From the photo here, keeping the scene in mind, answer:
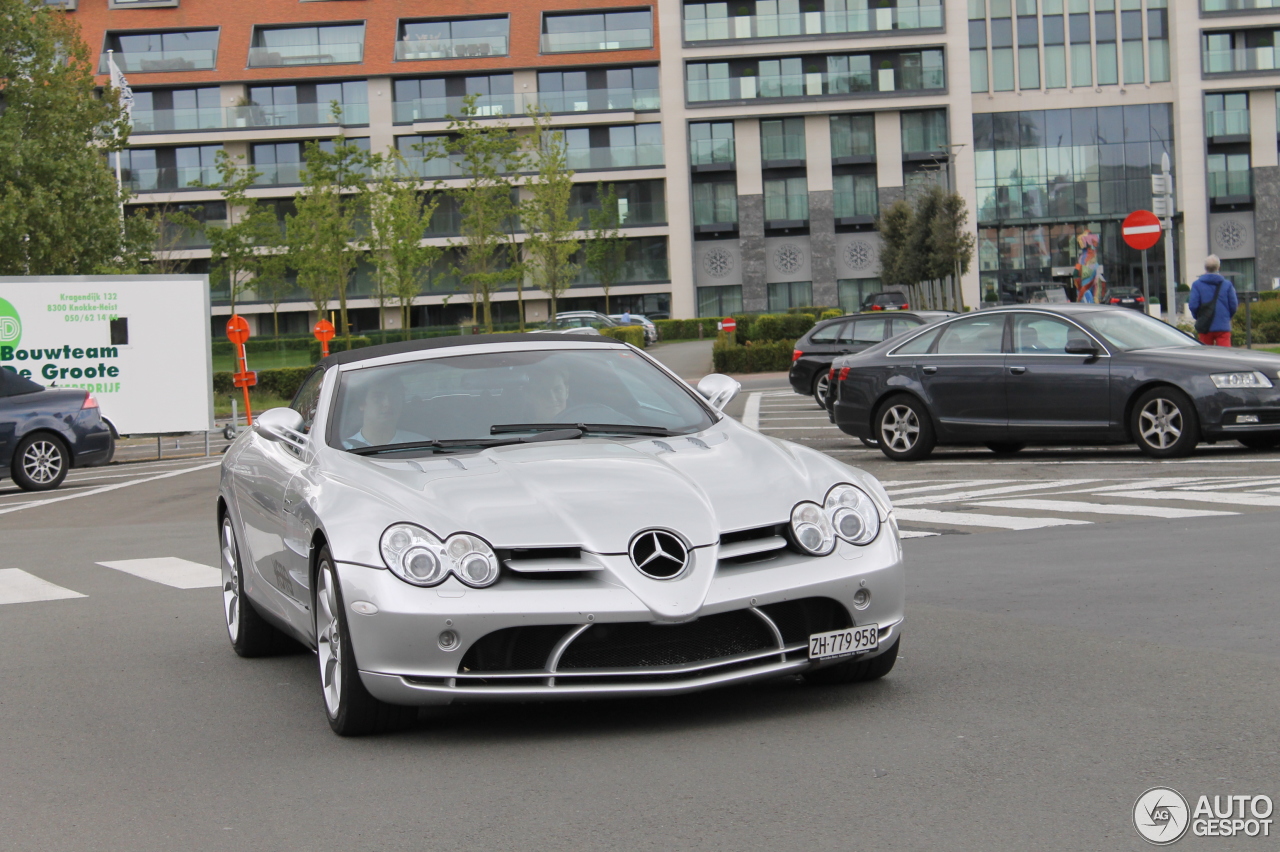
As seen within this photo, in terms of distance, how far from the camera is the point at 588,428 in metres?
6.25

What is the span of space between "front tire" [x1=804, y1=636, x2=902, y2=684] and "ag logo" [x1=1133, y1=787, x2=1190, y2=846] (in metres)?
1.54

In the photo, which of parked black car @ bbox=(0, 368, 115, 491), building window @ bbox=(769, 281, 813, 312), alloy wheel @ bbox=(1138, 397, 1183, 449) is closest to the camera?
alloy wheel @ bbox=(1138, 397, 1183, 449)

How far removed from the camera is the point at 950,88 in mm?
71062

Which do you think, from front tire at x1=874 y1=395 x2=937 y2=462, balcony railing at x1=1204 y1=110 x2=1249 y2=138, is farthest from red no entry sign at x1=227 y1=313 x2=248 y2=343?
balcony railing at x1=1204 y1=110 x2=1249 y2=138

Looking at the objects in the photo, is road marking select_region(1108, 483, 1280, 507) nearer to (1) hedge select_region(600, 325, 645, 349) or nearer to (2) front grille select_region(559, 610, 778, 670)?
(2) front grille select_region(559, 610, 778, 670)

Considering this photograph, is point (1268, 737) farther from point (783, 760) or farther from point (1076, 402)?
point (1076, 402)

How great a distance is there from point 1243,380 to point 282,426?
10561 mm

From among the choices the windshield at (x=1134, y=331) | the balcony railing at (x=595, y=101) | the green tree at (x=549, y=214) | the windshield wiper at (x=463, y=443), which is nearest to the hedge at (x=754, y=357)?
the green tree at (x=549, y=214)

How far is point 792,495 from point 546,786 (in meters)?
1.36

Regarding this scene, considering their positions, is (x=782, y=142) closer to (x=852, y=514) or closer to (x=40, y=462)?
(x=40, y=462)

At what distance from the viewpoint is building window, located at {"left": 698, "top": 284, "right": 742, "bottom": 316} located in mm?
74375

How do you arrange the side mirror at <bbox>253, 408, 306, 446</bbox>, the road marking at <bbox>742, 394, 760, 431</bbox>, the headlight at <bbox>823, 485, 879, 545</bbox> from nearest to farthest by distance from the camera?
the headlight at <bbox>823, 485, 879, 545</bbox> < the side mirror at <bbox>253, 408, 306, 446</bbox> < the road marking at <bbox>742, 394, 760, 431</bbox>

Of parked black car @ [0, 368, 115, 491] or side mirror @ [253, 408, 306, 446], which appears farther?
parked black car @ [0, 368, 115, 491]

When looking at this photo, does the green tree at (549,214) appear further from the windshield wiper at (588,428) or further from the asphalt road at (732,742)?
the windshield wiper at (588,428)
